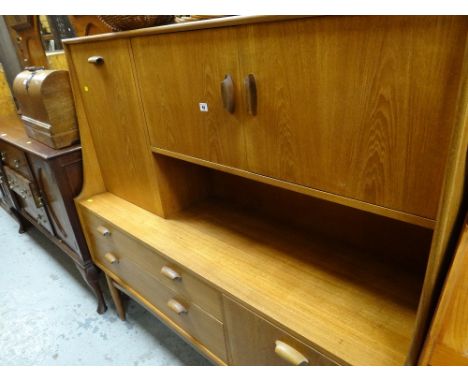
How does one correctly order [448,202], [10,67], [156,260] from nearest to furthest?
1. [448,202]
2. [156,260]
3. [10,67]

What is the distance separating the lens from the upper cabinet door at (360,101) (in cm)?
52

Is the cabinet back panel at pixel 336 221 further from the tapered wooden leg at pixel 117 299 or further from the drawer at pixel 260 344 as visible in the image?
the tapered wooden leg at pixel 117 299

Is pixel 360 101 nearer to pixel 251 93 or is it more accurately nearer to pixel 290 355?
pixel 251 93

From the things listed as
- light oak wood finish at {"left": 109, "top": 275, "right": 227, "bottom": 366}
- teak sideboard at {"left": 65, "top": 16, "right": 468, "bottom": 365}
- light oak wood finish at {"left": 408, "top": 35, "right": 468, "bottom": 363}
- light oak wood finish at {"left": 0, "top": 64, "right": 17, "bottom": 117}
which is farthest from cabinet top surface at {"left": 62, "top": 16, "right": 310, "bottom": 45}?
light oak wood finish at {"left": 0, "top": 64, "right": 17, "bottom": 117}

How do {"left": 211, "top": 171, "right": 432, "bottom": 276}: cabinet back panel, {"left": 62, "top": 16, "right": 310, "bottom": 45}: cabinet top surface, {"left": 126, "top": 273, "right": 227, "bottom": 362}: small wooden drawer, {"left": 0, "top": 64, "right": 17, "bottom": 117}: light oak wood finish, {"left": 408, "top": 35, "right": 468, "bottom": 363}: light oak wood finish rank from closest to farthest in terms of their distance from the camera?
{"left": 408, "top": 35, "right": 468, "bottom": 363}: light oak wood finish < {"left": 62, "top": 16, "right": 310, "bottom": 45}: cabinet top surface < {"left": 211, "top": 171, "right": 432, "bottom": 276}: cabinet back panel < {"left": 126, "top": 273, "right": 227, "bottom": 362}: small wooden drawer < {"left": 0, "top": 64, "right": 17, "bottom": 117}: light oak wood finish

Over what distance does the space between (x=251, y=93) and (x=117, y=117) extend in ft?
2.24

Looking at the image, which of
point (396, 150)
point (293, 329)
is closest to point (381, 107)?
point (396, 150)

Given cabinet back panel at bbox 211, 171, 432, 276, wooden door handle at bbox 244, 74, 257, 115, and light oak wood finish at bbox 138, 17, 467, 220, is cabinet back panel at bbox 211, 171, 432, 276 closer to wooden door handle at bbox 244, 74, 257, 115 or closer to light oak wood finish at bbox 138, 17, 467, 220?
light oak wood finish at bbox 138, 17, 467, 220

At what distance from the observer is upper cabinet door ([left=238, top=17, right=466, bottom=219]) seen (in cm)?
52

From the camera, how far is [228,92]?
2.57ft

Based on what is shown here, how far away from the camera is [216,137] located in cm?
91

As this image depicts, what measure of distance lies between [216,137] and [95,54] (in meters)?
0.61

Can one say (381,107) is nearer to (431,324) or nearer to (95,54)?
(431,324)

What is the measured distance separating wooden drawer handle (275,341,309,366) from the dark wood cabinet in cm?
116
